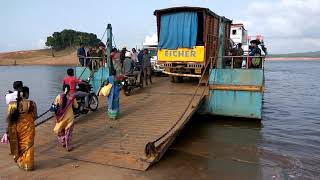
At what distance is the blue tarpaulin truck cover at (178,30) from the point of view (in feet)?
41.9

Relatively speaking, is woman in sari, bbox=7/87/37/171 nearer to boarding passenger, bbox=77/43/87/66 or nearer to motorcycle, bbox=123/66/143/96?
motorcycle, bbox=123/66/143/96

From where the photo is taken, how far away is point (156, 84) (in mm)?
14109

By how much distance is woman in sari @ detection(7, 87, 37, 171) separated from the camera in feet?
19.9

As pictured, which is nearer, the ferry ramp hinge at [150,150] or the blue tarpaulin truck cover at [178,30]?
the ferry ramp hinge at [150,150]

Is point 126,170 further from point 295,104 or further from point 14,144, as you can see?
point 295,104

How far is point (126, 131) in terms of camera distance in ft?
27.1

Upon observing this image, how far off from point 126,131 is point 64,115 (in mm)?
1705

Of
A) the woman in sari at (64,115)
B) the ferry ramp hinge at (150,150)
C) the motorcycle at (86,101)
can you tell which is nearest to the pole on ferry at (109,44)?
the motorcycle at (86,101)

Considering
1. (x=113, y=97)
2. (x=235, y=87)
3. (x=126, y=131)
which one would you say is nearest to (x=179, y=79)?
(x=235, y=87)

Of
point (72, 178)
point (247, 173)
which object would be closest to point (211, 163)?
point (247, 173)

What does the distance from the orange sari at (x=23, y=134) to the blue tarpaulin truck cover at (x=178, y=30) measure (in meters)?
7.65

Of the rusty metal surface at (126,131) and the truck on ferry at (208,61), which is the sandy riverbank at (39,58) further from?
the rusty metal surface at (126,131)

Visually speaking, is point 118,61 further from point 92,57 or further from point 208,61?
point 208,61

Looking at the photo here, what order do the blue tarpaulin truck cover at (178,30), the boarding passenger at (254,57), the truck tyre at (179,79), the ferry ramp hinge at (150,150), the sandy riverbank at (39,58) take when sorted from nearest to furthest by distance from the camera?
Answer: the ferry ramp hinge at (150,150) → the boarding passenger at (254,57) → the blue tarpaulin truck cover at (178,30) → the truck tyre at (179,79) → the sandy riverbank at (39,58)
